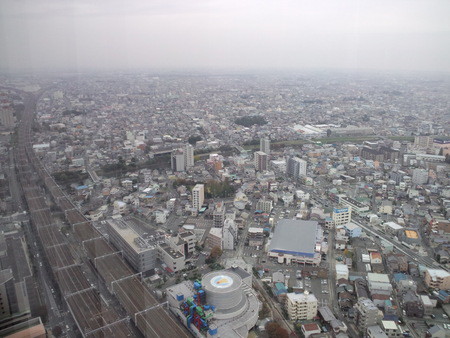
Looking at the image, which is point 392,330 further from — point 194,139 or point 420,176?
point 194,139

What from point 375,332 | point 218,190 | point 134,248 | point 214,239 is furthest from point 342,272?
point 218,190

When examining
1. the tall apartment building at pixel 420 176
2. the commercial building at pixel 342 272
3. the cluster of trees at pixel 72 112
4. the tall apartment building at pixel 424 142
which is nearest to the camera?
the commercial building at pixel 342 272

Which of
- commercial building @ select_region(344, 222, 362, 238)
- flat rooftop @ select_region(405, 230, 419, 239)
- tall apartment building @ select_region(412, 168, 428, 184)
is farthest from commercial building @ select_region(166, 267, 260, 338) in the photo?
tall apartment building @ select_region(412, 168, 428, 184)

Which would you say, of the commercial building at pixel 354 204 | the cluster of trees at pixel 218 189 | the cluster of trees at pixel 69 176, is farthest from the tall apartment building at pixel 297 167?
the cluster of trees at pixel 69 176

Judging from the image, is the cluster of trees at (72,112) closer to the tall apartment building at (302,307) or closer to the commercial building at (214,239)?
the commercial building at (214,239)

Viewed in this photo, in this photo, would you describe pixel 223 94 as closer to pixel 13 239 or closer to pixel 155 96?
pixel 155 96

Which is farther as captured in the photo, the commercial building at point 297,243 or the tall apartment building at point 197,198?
the tall apartment building at point 197,198

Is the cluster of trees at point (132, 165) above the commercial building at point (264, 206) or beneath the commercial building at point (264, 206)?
above

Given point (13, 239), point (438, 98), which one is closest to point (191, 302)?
point (13, 239)
